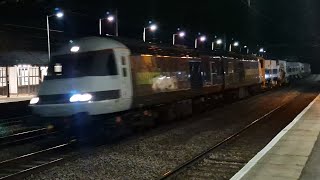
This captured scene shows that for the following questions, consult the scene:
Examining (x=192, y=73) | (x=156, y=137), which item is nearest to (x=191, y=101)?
(x=192, y=73)

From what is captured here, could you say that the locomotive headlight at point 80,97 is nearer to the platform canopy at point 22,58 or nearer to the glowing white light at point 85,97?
the glowing white light at point 85,97

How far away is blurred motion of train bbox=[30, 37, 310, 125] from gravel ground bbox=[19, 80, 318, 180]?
100 centimetres

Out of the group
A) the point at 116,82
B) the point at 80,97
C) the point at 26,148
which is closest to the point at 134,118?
the point at 116,82

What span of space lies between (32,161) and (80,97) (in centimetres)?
246

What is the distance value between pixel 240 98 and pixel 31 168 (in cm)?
A: 2203

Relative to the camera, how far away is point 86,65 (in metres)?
14.1

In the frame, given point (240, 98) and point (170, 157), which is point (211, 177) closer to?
point (170, 157)

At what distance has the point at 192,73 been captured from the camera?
20.7 meters

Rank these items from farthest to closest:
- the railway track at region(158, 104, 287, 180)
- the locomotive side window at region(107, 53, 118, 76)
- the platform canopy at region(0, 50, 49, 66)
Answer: the platform canopy at region(0, 50, 49, 66), the locomotive side window at region(107, 53, 118, 76), the railway track at region(158, 104, 287, 180)

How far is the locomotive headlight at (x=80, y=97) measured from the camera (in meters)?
13.4

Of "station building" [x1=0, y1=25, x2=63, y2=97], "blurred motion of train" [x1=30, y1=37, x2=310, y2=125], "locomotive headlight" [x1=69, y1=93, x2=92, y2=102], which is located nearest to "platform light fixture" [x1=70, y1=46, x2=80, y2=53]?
"blurred motion of train" [x1=30, y1=37, x2=310, y2=125]

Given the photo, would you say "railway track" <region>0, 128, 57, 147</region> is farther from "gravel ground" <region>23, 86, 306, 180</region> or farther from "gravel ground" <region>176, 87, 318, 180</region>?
"gravel ground" <region>176, 87, 318, 180</region>

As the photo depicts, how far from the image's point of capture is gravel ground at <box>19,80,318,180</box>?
10133 millimetres

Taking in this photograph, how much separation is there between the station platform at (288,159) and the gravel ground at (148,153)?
87.3 inches
